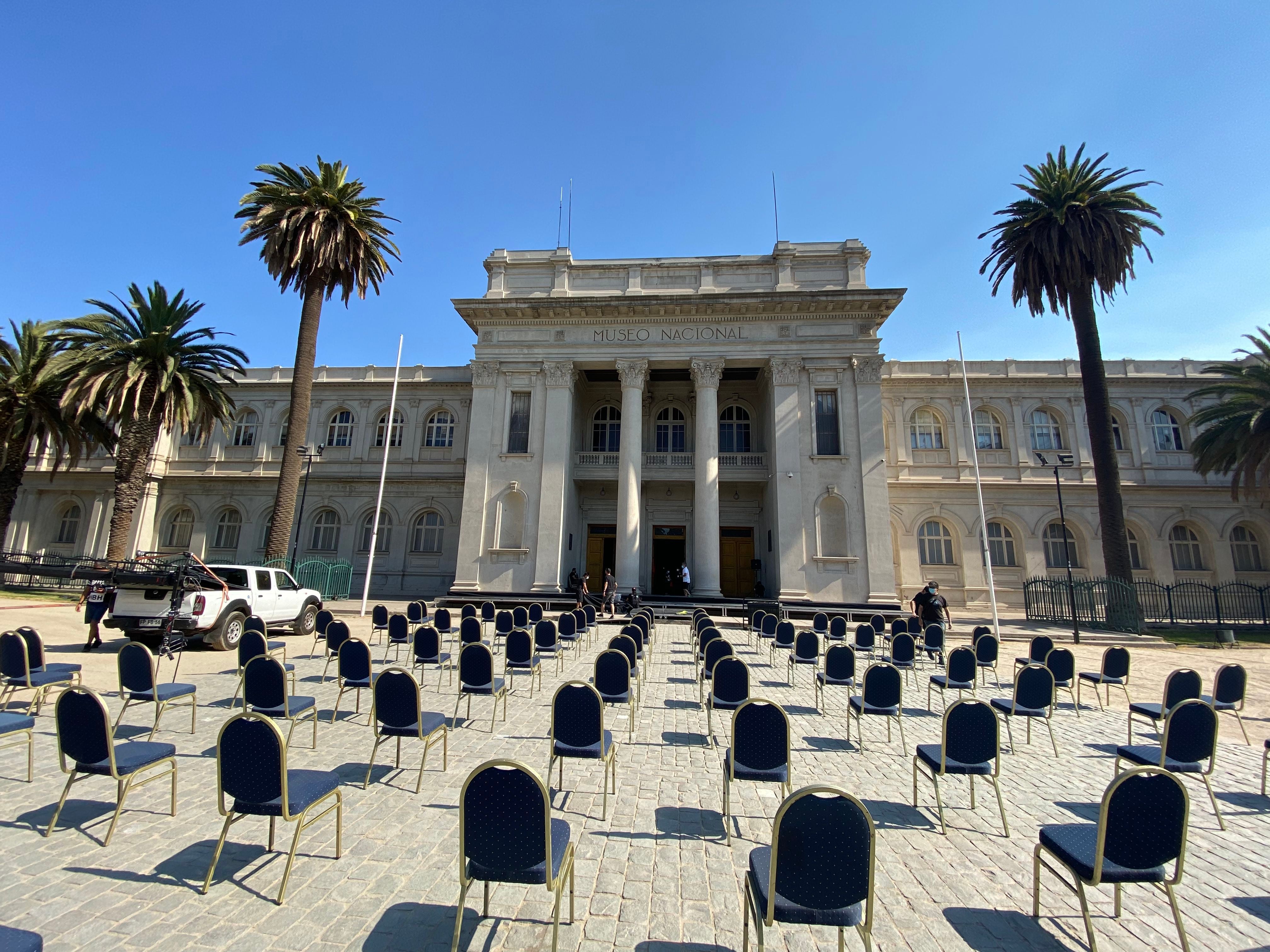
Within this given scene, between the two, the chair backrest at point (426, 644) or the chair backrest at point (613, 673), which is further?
the chair backrest at point (426, 644)

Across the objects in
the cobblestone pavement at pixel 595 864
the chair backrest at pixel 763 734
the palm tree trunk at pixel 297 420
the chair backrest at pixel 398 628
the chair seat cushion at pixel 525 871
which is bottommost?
the cobblestone pavement at pixel 595 864

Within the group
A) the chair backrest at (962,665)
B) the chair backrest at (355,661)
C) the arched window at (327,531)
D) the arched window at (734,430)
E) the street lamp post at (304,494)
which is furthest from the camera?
the arched window at (327,531)

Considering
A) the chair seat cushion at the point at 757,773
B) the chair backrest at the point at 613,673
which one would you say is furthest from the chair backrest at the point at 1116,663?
the chair backrest at the point at 613,673

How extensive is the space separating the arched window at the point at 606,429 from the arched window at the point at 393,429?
10.9 meters

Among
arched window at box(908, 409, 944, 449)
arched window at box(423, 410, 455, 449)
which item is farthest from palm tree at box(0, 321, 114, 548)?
arched window at box(908, 409, 944, 449)

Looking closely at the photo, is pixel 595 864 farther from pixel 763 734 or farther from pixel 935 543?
pixel 935 543

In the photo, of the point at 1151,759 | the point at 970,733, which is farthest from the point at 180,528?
the point at 1151,759

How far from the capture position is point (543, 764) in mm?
5793

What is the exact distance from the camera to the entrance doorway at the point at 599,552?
27.8 metres

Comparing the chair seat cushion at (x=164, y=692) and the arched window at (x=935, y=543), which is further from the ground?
the arched window at (x=935, y=543)

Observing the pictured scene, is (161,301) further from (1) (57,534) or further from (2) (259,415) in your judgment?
(1) (57,534)

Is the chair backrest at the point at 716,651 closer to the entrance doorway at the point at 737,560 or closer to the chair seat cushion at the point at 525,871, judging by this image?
the chair seat cushion at the point at 525,871

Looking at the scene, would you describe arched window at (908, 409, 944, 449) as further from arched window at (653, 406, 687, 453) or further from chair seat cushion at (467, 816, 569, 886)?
chair seat cushion at (467, 816, 569, 886)

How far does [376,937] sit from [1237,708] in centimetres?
1117
